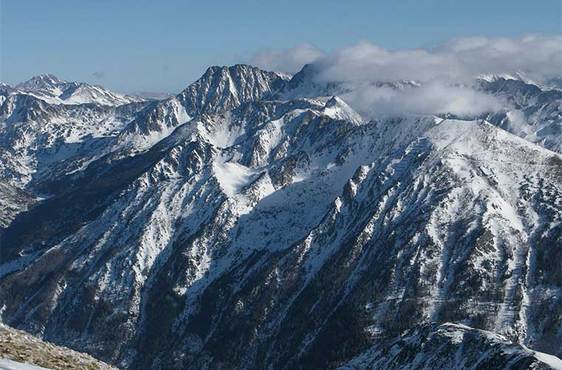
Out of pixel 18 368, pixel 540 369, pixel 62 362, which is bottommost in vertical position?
pixel 18 368

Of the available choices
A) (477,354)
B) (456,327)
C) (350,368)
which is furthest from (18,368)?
(350,368)

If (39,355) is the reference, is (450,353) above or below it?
above

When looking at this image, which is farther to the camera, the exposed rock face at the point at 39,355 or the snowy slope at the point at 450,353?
the snowy slope at the point at 450,353

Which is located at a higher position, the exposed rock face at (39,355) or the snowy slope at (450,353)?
the snowy slope at (450,353)

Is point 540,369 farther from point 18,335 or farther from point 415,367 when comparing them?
point 18,335

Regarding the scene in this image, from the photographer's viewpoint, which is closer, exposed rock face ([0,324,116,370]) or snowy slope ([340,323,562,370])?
exposed rock face ([0,324,116,370])

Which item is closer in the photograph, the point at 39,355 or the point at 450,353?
the point at 39,355

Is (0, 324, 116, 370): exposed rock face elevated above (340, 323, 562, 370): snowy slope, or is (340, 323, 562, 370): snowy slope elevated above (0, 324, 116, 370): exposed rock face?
(340, 323, 562, 370): snowy slope

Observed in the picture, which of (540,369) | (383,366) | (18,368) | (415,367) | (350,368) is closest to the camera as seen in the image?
(18,368)

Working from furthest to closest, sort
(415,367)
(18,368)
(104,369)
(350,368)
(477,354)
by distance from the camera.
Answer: (350,368)
(415,367)
(477,354)
(104,369)
(18,368)

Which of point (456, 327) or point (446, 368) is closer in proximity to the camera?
point (446, 368)

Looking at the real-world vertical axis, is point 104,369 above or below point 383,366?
below
